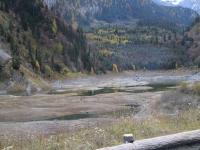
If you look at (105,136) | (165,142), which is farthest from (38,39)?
(165,142)

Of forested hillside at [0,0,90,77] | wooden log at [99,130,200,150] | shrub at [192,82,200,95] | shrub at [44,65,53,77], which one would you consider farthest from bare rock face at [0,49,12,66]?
wooden log at [99,130,200,150]

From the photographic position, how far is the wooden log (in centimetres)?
Answer: 1068

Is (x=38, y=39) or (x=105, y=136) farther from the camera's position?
(x=38, y=39)

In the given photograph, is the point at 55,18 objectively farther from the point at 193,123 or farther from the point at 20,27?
the point at 193,123

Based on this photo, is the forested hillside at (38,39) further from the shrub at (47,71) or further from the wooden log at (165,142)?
the wooden log at (165,142)

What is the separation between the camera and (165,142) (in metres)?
11.1

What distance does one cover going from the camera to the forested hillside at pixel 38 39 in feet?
471

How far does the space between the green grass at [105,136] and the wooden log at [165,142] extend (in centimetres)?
542

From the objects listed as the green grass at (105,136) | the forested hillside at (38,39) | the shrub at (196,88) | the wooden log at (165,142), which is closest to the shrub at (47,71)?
the forested hillside at (38,39)

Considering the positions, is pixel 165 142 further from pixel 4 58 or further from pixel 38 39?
pixel 38 39

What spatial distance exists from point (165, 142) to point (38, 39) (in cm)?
15733

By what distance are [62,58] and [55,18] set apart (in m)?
18.2

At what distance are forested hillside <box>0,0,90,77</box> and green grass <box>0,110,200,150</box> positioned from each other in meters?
107

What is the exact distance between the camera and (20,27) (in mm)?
159500
